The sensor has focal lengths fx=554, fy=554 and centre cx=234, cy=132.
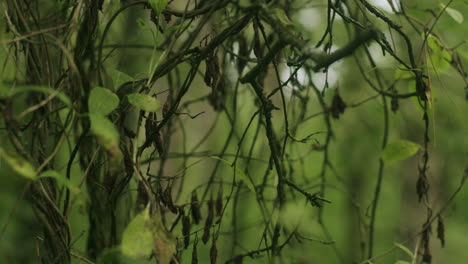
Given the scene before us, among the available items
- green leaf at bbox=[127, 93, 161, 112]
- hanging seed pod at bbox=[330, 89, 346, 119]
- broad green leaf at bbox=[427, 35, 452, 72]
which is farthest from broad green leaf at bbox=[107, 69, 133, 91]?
broad green leaf at bbox=[427, 35, 452, 72]

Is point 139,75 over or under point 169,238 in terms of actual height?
over

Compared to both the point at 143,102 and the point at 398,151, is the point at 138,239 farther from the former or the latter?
the point at 398,151

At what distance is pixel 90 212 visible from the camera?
1344mm

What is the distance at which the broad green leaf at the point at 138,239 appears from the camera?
789 millimetres

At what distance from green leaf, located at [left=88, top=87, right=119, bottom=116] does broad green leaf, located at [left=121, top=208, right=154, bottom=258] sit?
0.54 ft

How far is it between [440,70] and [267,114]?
0.52 m

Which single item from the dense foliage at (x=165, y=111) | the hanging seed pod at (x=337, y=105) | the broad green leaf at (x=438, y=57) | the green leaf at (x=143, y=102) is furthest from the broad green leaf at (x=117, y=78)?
the broad green leaf at (x=438, y=57)

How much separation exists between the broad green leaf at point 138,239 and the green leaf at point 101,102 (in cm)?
17

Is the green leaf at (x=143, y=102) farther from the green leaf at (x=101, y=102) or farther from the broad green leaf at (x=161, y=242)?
the broad green leaf at (x=161, y=242)

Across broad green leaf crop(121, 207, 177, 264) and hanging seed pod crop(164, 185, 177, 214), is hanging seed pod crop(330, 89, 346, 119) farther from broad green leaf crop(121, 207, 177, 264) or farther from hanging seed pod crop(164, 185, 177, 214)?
broad green leaf crop(121, 207, 177, 264)

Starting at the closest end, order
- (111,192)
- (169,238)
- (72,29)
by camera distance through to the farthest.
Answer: (169,238), (72,29), (111,192)

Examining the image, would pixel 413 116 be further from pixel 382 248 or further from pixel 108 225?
pixel 108 225

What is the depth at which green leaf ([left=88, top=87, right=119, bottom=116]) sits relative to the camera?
0.82 metres

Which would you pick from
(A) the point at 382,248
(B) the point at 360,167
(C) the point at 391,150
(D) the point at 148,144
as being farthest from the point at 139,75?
(A) the point at 382,248
